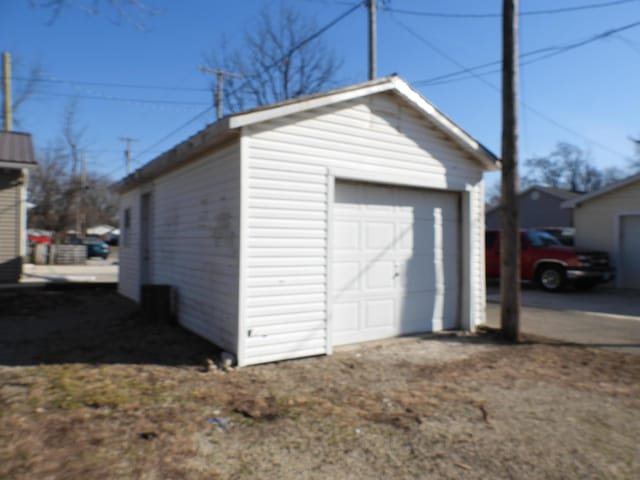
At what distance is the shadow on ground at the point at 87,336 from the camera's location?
5.65m

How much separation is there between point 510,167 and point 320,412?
492 cm

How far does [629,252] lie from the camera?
47.4 feet

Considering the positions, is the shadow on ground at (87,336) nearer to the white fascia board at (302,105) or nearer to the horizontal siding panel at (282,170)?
the horizontal siding panel at (282,170)

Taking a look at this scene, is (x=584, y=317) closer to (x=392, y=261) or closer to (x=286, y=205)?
(x=392, y=261)

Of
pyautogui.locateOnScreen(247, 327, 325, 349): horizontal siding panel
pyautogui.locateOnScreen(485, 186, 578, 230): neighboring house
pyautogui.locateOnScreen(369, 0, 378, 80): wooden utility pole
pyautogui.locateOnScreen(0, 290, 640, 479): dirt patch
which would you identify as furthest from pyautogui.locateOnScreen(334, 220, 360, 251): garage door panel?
pyautogui.locateOnScreen(485, 186, 578, 230): neighboring house

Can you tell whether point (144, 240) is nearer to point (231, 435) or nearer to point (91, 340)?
point (91, 340)

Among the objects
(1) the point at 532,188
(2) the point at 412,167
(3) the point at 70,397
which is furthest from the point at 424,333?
(1) the point at 532,188

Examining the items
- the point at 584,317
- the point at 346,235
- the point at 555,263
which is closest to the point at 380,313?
the point at 346,235

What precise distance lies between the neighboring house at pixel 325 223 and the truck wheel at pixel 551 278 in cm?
686

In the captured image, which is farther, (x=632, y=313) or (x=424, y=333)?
(x=632, y=313)

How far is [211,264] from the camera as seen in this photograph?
242 inches

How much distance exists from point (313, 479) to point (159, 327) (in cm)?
512

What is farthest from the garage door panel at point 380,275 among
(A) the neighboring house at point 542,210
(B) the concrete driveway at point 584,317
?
(A) the neighboring house at point 542,210

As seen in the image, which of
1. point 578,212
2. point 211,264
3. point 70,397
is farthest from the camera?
point 578,212
